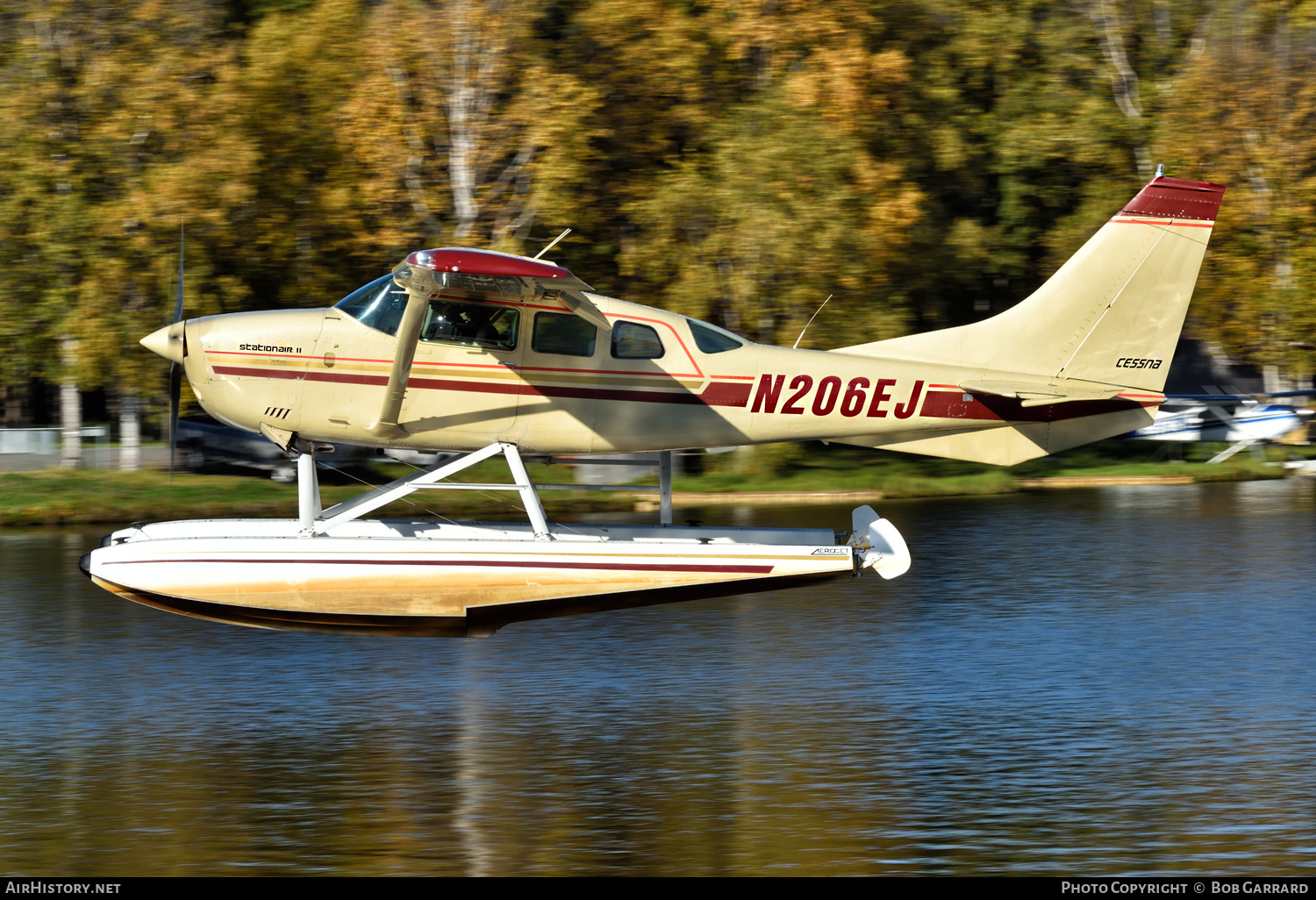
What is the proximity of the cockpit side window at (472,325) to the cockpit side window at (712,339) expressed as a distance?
1.48 m

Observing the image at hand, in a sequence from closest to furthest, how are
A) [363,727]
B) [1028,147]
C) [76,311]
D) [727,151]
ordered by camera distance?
[363,727] → [76,311] → [727,151] → [1028,147]

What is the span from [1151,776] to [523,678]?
17.5ft

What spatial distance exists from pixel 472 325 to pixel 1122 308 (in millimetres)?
5480

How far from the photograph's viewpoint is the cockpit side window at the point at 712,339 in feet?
38.1

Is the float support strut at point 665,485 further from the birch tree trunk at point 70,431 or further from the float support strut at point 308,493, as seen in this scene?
the birch tree trunk at point 70,431

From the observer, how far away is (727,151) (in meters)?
27.5

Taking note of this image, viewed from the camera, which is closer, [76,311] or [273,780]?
[273,780]

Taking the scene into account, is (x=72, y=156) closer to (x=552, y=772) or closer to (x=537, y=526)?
(x=537, y=526)

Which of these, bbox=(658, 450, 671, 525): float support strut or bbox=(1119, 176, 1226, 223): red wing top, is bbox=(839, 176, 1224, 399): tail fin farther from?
bbox=(658, 450, 671, 525): float support strut

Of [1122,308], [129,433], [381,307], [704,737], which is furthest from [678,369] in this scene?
[129,433]

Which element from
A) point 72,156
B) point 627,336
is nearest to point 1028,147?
point 72,156

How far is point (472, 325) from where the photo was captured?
1134 cm

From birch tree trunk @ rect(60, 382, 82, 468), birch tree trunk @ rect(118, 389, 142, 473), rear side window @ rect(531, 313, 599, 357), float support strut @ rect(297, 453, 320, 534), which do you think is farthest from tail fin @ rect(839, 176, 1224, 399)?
birch tree trunk @ rect(60, 382, 82, 468)

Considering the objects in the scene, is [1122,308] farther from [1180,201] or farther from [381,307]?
[381,307]
